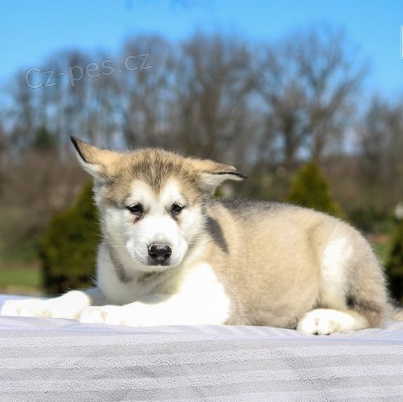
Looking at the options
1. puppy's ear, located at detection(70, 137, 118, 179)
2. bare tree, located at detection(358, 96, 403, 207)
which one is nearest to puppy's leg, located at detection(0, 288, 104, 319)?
puppy's ear, located at detection(70, 137, 118, 179)

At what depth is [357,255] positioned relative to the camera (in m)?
3.87

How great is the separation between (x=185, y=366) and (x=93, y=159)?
1.42m

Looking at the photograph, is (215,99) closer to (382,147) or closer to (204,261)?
(382,147)

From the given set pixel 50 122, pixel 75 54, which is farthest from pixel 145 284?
pixel 50 122

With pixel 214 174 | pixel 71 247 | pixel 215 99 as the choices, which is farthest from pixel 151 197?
pixel 215 99

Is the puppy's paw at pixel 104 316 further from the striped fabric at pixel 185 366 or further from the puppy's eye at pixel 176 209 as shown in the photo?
the puppy's eye at pixel 176 209

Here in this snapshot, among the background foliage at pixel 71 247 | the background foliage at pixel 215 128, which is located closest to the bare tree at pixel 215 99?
the background foliage at pixel 215 128

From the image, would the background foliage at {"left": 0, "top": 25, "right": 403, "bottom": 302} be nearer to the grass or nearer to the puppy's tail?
the grass

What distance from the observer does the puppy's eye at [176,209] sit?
332 cm

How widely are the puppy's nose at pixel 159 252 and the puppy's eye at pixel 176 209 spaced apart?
0.26 m

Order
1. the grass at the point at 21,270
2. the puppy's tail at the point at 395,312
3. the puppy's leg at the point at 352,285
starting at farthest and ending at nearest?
the grass at the point at 21,270 < the puppy's tail at the point at 395,312 < the puppy's leg at the point at 352,285

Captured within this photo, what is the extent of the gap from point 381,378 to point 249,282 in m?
1.14

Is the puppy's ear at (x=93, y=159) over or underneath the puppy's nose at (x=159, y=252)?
over

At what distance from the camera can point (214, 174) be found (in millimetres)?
3514
